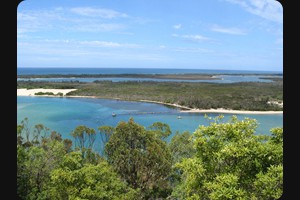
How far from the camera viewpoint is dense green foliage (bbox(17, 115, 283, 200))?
14.2 ft

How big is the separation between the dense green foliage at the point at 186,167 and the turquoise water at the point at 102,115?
1058 cm

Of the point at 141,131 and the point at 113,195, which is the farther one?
the point at 141,131

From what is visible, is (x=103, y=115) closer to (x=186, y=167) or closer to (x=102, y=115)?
(x=102, y=115)

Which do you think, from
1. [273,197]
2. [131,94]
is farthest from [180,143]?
[131,94]

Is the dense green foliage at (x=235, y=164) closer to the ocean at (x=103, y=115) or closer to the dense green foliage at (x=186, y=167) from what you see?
the dense green foliage at (x=186, y=167)

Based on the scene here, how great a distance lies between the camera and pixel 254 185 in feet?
14.3

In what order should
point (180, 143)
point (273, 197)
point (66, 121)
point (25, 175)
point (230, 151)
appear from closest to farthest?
point (273, 197)
point (230, 151)
point (25, 175)
point (180, 143)
point (66, 121)

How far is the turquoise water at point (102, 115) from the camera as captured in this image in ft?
70.5

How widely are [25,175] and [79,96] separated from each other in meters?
32.2

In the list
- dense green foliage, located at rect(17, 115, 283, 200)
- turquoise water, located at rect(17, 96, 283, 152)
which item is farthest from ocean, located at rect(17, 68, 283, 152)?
dense green foliage, located at rect(17, 115, 283, 200)

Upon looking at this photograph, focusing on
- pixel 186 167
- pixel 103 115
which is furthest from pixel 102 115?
pixel 186 167

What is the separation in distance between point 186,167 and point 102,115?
20.7m
